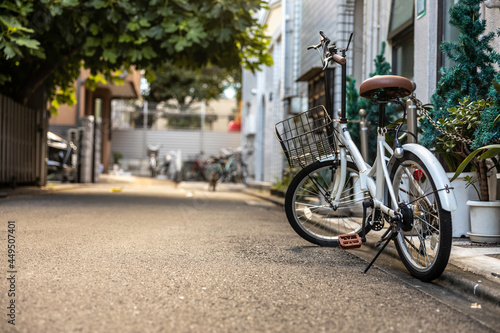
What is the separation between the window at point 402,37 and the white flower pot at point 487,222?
11.7 ft

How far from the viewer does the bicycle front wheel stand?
4410 millimetres

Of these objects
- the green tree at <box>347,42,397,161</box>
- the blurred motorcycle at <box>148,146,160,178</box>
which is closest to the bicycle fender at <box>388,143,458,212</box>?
the green tree at <box>347,42,397,161</box>

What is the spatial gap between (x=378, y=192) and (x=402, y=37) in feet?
15.7

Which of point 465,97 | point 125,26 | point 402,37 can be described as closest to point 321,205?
point 465,97

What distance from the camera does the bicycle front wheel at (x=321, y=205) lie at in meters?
4.41

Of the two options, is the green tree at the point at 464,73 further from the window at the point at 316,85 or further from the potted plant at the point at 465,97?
the window at the point at 316,85

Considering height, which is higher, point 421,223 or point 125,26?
point 125,26

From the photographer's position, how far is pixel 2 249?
3.81m

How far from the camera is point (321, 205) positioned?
4512mm

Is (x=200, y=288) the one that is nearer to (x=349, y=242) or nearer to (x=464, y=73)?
(x=349, y=242)

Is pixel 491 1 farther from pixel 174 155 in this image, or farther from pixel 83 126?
pixel 174 155

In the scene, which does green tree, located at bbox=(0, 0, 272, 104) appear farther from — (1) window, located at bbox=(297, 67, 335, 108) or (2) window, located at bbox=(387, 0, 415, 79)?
(2) window, located at bbox=(387, 0, 415, 79)

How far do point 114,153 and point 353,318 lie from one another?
24.8 m

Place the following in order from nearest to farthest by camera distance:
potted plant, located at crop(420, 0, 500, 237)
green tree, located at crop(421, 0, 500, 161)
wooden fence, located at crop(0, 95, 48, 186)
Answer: potted plant, located at crop(420, 0, 500, 237) → green tree, located at crop(421, 0, 500, 161) → wooden fence, located at crop(0, 95, 48, 186)
